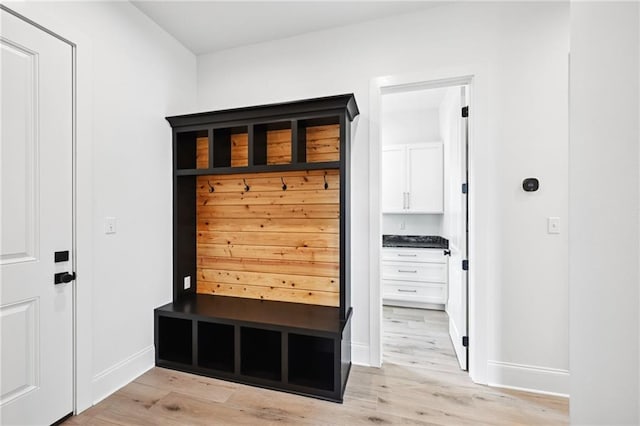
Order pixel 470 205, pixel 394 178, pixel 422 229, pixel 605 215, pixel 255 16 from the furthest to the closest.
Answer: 1. pixel 422 229
2. pixel 394 178
3. pixel 255 16
4. pixel 470 205
5. pixel 605 215

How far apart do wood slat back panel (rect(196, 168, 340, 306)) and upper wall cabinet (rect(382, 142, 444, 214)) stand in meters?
2.15

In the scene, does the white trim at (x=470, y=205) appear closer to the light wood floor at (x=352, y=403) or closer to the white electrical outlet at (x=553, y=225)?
the light wood floor at (x=352, y=403)

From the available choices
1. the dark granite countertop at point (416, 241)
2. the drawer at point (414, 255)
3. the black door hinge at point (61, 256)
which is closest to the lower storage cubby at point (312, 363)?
the black door hinge at point (61, 256)

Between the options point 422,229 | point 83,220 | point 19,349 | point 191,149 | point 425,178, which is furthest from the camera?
point 422,229

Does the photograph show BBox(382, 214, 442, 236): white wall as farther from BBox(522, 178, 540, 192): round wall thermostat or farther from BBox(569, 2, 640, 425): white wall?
BBox(569, 2, 640, 425): white wall

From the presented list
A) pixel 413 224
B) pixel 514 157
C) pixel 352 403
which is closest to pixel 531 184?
pixel 514 157

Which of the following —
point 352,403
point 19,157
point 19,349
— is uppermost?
point 19,157

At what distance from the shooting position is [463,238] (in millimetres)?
2373

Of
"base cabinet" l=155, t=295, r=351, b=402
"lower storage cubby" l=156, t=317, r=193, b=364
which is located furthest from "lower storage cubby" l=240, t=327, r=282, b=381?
"lower storage cubby" l=156, t=317, r=193, b=364

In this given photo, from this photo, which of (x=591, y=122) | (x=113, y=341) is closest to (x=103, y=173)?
(x=113, y=341)

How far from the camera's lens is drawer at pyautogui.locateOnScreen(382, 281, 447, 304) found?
12.5 feet

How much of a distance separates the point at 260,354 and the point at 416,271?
→ 92.7 inches

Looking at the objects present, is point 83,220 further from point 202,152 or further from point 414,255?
point 414,255

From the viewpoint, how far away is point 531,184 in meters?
2.09
